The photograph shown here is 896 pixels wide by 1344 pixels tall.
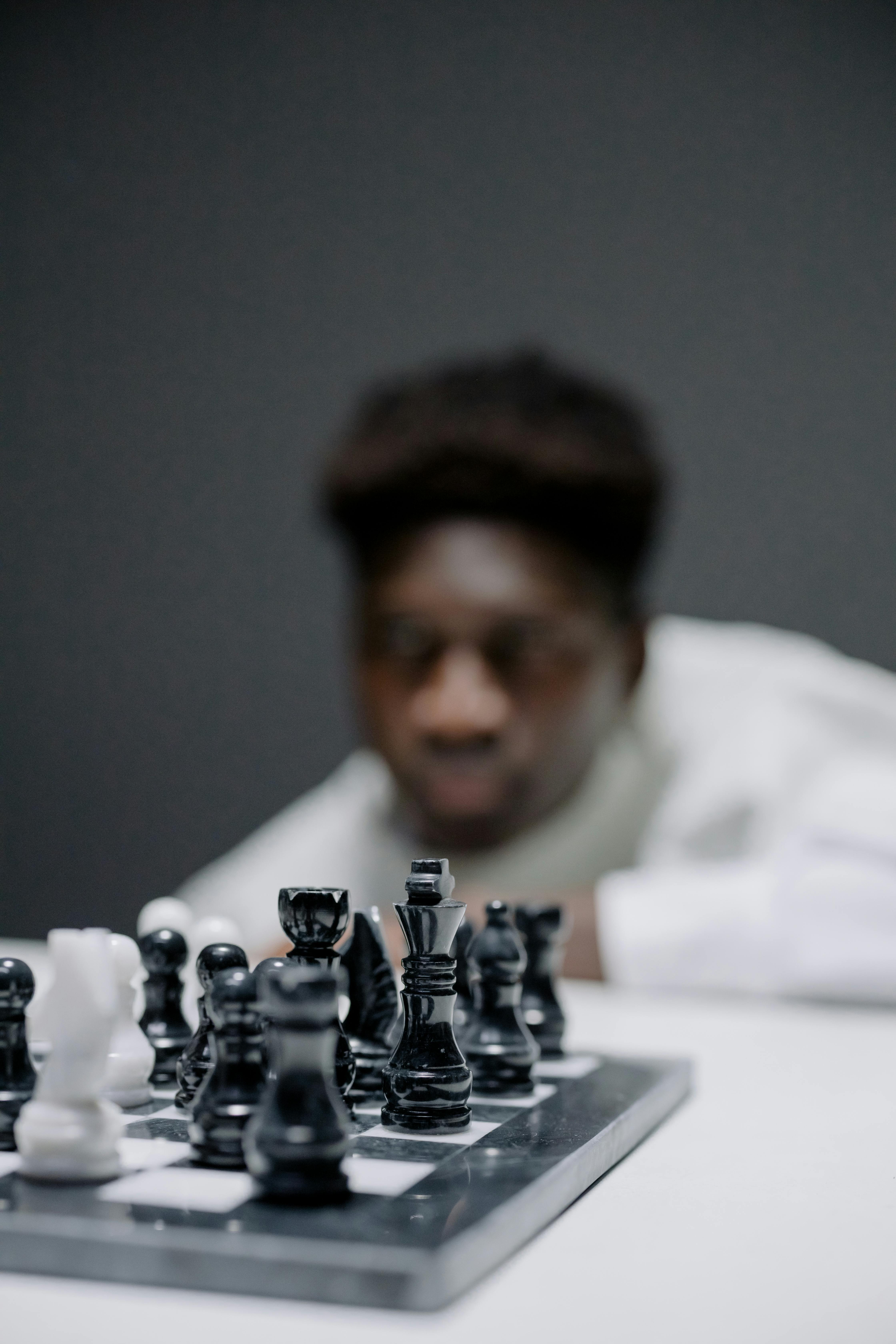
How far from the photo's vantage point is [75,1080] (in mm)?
640

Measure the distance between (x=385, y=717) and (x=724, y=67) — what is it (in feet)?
5.78

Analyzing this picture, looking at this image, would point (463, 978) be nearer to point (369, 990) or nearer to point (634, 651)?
point (369, 990)

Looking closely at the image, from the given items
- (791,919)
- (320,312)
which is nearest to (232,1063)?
(791,919)

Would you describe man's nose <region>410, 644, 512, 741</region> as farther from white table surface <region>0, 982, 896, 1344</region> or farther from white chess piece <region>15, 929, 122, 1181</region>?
white chess piece <region>15, 929, 122, 1181</region>

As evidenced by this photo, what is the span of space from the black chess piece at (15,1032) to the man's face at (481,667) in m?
1.79

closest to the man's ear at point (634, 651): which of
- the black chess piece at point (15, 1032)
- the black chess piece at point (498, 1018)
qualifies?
the black chess piece at point (498, 1018)

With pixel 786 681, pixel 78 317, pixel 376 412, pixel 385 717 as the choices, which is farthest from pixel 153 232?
pixel 786 681

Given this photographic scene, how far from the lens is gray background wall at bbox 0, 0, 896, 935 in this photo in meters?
3.15

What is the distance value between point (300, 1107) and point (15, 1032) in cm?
22

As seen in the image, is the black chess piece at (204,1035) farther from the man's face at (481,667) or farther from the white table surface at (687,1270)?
the man's face at (481,667)

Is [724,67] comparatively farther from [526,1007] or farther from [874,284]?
[526,1007]

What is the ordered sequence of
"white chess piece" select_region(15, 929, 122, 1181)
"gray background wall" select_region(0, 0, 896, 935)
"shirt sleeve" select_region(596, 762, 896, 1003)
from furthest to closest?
"gray background wall" select_region(0, 0, 896, 935) → "shirt sleeve" select_region(596, 762, 896, 1003) → "white chess piece" select_region(15, 929, 122, 1181)

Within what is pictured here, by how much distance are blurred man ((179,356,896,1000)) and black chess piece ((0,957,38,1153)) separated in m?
1.55

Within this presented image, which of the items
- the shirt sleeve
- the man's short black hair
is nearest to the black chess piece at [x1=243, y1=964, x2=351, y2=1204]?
the shirt sleeve
